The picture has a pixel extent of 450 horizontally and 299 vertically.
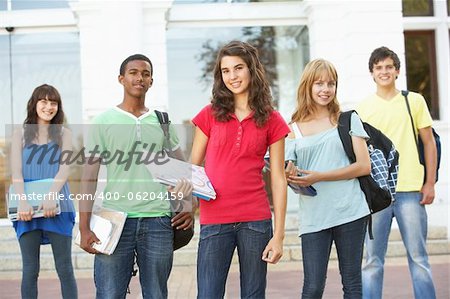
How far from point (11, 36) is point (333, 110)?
23.1ft

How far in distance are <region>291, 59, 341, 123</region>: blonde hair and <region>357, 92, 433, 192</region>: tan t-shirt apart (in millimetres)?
834

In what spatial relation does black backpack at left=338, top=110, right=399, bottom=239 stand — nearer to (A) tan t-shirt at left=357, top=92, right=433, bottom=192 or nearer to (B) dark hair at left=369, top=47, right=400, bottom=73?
(A) tan t-shirt at left=357, top=92, right=433, bottom=192

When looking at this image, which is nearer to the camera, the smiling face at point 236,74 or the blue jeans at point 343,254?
the smiling face at point 236,74

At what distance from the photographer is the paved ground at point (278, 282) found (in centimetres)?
673

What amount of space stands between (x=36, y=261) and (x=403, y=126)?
2.85 m

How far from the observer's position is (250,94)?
157 inches

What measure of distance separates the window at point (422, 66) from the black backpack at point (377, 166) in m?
5.68

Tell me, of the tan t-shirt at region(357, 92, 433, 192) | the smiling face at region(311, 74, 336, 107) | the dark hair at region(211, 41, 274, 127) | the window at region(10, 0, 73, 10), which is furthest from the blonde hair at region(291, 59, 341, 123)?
the window at region(10, 0, 73, 10)

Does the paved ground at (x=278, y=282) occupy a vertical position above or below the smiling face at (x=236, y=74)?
below

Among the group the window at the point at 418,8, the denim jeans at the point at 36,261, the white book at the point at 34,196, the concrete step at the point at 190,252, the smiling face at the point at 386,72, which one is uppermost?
the window at the point at 418,8

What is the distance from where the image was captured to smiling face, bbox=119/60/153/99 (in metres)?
4.18

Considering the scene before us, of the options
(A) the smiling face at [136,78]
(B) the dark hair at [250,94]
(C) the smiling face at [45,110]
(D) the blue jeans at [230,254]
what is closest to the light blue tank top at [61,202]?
(C) the smiling face at [45,110]

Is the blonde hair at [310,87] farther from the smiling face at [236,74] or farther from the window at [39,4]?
the window at [39,4]

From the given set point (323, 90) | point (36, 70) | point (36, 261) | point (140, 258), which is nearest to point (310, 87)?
point (323, 90)
